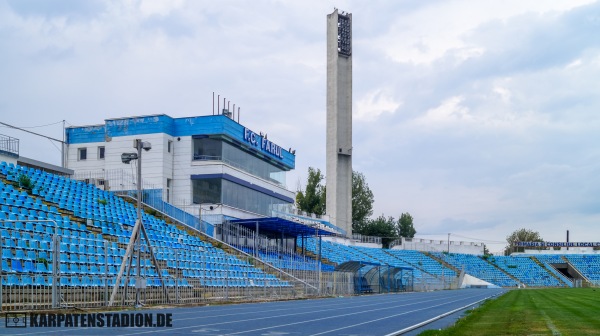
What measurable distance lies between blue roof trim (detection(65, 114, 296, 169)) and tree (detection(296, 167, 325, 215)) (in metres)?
53.0

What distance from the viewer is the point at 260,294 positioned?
34969mm

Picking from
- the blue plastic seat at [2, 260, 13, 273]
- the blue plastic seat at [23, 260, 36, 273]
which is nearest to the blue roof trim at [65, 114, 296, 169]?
the blue plastic seat at [23, 260, 36, 273]

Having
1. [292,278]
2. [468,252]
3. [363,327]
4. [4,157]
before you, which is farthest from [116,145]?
[468,252]

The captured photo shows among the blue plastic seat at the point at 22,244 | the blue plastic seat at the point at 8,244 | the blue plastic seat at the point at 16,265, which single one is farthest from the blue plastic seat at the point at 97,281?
the blue plastic seat at the point at 8,244

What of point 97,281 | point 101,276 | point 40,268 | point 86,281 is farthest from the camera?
point 101,276

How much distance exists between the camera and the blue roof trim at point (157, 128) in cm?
4694

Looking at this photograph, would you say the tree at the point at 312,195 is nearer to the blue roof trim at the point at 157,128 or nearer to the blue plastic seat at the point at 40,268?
the blue roof trim at the point at 157,128

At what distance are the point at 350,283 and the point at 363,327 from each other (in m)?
32.6

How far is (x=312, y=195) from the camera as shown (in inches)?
4035

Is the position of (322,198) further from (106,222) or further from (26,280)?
(26,280)

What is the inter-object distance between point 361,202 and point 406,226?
10.9 meters

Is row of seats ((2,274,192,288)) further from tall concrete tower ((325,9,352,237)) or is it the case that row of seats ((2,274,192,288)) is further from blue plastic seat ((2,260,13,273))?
tall concrete tower ((325,9,352,237))

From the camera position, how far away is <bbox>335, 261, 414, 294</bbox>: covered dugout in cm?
5069

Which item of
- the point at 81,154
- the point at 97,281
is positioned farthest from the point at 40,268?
the point at 81,154
